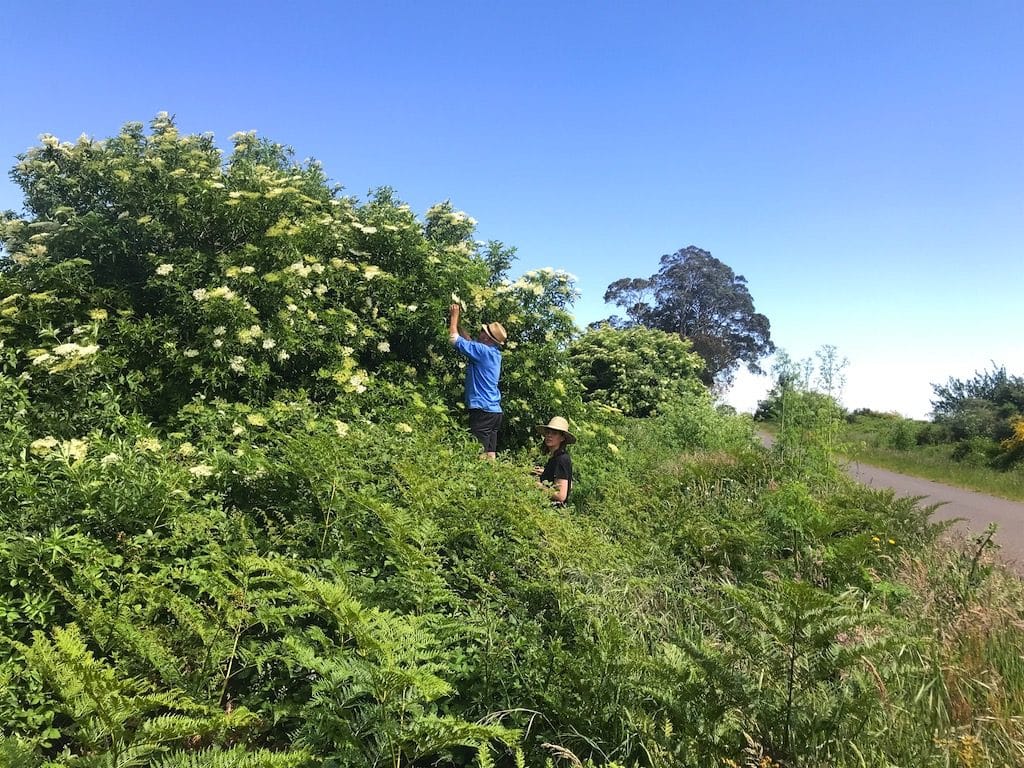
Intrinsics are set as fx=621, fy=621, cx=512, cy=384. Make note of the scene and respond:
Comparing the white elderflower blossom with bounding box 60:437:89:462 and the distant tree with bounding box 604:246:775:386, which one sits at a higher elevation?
the distant tree with bounding box 604:246:775:386

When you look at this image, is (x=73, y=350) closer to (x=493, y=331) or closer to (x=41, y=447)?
(x=41, y=447)

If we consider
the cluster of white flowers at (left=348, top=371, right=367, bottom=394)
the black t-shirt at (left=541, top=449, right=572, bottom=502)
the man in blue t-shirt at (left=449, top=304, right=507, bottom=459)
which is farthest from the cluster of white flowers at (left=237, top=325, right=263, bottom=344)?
the black t-shirt at (left=541, top=449, right=572, bottom=502)

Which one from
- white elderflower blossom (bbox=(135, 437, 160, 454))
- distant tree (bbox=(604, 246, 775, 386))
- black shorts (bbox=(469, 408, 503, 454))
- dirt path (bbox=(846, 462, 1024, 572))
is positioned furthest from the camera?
distant tree (bbox=(604, 246, 775, 386))

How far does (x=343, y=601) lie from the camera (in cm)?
198

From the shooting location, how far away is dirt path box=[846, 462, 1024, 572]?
6.02m

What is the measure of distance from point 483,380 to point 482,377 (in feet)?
0.11

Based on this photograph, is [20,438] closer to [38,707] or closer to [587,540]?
[38,707]

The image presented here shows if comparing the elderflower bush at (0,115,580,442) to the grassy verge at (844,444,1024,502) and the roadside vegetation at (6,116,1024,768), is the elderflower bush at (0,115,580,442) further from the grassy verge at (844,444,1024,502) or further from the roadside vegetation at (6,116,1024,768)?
the grassy verge at (844,444,1024,502)

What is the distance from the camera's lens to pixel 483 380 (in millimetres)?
6176

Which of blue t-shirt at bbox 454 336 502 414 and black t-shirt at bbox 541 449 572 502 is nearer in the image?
black t-shirt at bbox 541 449 572 502

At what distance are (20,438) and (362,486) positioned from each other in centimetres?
204

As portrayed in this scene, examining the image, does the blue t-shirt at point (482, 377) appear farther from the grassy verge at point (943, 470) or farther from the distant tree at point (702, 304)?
the distant tree at point (702, 304)

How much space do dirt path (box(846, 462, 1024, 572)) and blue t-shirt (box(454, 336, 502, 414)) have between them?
3991mm

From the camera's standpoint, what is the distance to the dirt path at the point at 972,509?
6.02m
